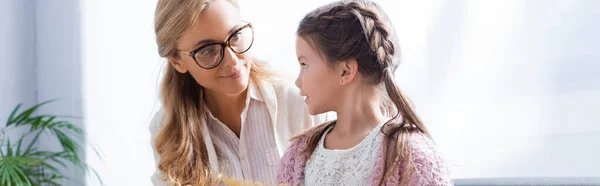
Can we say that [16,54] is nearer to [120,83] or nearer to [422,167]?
[120,83]

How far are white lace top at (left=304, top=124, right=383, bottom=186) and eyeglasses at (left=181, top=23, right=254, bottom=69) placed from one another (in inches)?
15.7

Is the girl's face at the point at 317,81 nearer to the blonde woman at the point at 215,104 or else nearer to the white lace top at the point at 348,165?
the white lace top at the point at 348,165

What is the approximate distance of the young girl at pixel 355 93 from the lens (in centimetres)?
150

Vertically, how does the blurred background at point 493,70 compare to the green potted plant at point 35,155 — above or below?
above

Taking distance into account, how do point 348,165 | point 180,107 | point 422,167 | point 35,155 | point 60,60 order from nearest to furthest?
point 422,167 → point 348,165 → point 180,107 → point 35,155 → point 60,60

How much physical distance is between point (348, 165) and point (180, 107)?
64 cm

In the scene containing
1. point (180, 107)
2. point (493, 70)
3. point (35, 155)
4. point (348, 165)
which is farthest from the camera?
point (35, 155)

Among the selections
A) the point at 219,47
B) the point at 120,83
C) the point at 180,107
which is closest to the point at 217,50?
the point at 219,47

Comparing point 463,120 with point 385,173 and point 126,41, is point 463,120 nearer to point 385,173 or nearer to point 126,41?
point 385,173

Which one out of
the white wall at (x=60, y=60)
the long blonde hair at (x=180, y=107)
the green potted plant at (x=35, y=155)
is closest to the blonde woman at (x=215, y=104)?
the long blonde hair at (x=180, y=107)

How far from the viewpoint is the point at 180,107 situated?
2.04 m

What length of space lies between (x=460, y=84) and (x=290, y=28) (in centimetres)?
63

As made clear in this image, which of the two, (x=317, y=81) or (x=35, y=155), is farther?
(x=35, y=155)

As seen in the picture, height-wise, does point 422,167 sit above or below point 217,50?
below
